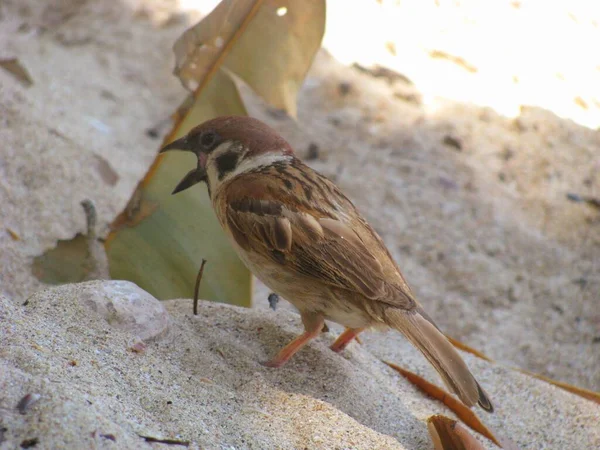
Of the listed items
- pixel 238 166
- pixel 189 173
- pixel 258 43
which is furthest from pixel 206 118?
pixel 238 166

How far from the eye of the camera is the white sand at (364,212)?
8.24 ft

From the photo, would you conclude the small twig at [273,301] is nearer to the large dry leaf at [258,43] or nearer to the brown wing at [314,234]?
the brown wing at [314,234]

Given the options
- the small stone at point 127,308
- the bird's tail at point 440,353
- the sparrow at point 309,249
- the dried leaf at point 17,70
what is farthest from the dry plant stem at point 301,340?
the dried leaf at point 17,70

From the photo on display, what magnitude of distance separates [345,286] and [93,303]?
93 centimetres

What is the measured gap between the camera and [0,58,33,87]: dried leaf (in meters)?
5.34

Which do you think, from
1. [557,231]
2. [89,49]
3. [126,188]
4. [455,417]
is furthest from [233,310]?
[89,49]

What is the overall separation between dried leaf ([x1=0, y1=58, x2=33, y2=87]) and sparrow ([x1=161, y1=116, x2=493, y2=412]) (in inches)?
99.0

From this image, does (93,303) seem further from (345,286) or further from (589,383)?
(589,383)

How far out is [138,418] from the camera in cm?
220

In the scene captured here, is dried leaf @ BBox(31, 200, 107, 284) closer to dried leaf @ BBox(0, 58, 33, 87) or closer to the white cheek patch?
the white cheek patch

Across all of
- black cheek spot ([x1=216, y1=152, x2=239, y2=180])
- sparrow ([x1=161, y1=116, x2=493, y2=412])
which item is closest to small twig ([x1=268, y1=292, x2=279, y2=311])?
→ sparrow ([x1=161, y1=116, x2=493, y2=412])

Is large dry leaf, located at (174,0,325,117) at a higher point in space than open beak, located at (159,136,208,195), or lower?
higher

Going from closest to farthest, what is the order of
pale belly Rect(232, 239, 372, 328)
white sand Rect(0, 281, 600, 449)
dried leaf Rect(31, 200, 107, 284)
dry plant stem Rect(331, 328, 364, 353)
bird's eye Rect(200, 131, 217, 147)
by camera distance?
white sand Rect(0, 281, 600, 449) < pale belly Rect(232, 239, 372, 328) < dry plant stem Rect(331, 328, 364, 353) < bird's eye Rect(200, 131, 217, 147) < dried leaf Rect(31, 200, 107, 284)

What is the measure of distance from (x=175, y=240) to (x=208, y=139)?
→ 23.3 inches
